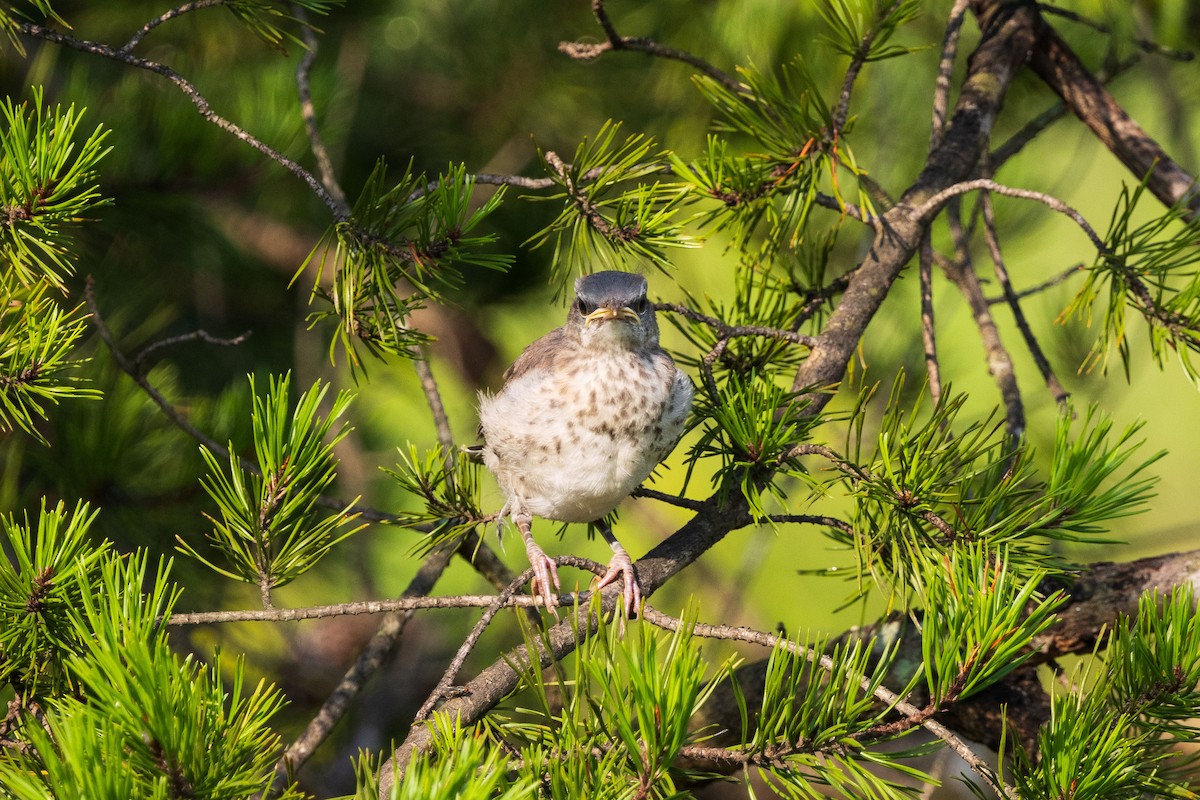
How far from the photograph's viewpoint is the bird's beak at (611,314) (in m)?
2.41

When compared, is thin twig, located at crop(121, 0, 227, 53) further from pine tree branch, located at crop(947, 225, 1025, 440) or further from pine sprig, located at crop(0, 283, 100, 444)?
pine tree branch, located at crop(947, 225, 1025, 440)

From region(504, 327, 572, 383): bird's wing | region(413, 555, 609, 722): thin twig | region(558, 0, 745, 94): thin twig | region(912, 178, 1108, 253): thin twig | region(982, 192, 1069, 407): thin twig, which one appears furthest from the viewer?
region(504, 327, 572, 383): bird's wing

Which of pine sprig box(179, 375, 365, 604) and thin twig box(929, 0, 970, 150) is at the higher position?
thin twig box(929, 0, 970, 150)

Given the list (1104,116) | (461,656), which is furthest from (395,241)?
(1104,116)

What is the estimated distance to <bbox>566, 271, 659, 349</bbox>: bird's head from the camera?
2.42 m

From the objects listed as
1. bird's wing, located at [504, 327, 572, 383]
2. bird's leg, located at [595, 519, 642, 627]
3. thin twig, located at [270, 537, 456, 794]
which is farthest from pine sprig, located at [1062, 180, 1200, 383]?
thin twig, located at [270, 537, 456, 794]

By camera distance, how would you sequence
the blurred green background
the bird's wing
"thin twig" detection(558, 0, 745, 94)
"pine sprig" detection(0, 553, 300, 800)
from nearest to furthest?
"pine sprig" detection(0, 553, 300, 800) → "thin twig" detection(558, 0, 745, 94) → the bird's wing → the blurred green background

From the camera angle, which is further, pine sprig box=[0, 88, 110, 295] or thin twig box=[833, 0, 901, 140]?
thin twig box=[833, 0, 901, 140]

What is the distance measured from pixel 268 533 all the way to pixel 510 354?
2819 millimetres

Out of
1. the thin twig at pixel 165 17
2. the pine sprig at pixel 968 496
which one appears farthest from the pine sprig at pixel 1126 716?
the thin twig at pixel 165 17

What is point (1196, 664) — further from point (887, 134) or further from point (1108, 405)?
point (1108, 405)

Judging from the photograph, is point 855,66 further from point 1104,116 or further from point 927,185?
point 1104,116

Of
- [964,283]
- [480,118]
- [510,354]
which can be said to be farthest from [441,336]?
[964,283]

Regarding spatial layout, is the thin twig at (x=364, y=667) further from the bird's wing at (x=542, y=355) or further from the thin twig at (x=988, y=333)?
the thin twig at (x=988, y=333)
